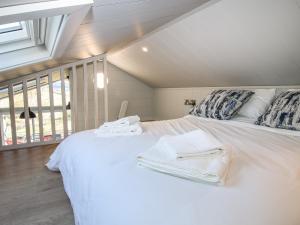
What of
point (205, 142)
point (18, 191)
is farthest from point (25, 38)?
point (205, 142)

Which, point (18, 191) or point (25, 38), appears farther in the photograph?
point (25, 38)

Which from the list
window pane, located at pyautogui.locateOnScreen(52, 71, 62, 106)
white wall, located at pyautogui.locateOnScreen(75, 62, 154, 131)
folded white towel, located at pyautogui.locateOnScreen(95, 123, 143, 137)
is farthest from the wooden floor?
white wall, located at pyautogui.locateOnScreen(75, 62, 154, 131)

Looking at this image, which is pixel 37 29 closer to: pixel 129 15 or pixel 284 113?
pixel 129 15

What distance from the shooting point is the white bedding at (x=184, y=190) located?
2.67 ft

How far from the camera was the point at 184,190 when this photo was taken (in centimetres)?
96

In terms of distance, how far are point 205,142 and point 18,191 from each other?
6.17 ft

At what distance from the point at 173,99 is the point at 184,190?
157 inches

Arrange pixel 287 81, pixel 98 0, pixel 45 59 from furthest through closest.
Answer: pixel 45 59, pixel 287 81, pixel 98 0

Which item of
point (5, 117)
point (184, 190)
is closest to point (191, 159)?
point (184, 190)

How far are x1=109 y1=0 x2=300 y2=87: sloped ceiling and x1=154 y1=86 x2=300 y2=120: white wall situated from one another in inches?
10.8

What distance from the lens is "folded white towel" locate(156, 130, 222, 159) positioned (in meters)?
1.19

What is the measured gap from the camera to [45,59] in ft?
9.45

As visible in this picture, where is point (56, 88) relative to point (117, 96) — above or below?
above

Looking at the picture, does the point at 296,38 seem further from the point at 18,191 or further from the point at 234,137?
the point at 18,191
